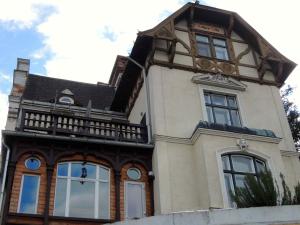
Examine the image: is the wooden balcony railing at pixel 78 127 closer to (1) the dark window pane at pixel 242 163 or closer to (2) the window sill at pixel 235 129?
(2) the window sill at pixel 235 129

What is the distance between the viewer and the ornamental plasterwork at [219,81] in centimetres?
1608

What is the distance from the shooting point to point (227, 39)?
1808 cm

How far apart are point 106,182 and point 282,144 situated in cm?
642

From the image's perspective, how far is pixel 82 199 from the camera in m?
12.9

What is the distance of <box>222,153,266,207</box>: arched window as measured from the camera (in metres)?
13.4

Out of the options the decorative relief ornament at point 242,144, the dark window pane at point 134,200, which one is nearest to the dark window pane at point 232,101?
the decorative relief ornament at point 242,144

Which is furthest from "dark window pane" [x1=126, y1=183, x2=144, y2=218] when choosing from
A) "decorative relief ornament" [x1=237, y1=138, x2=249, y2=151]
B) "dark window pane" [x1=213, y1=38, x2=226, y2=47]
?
"dark window pane" [x1=213, y1=38, x2=226, y2=47]

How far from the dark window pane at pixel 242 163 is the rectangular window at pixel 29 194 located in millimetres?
6042

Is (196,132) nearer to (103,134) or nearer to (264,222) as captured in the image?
(103,134)

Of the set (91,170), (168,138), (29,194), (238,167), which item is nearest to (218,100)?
(168,138)

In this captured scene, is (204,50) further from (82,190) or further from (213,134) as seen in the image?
(82,190)

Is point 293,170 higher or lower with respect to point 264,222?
higher

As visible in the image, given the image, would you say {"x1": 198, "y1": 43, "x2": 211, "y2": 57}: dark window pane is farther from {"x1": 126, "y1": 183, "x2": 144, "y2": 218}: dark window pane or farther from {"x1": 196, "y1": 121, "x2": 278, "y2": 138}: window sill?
{"x1": 126, "y1": 183, "x2": 144, "y2": 218}: dark window pane

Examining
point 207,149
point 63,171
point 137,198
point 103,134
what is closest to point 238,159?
point 207,149
